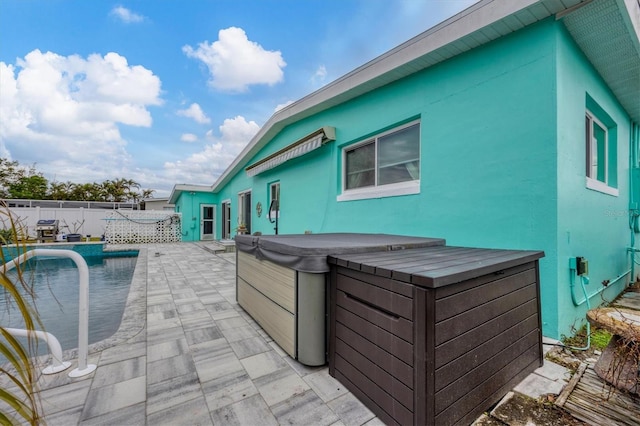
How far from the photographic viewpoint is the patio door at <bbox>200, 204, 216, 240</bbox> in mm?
16031

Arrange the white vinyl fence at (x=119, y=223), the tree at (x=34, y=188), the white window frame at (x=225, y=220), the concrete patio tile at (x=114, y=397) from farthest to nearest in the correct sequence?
the tree at (x=34, y=188), the white window frame at (x=225, y=220), the white vinyl fence at (x=119, y=223), the concrete patio tile at (x=114, y=397)

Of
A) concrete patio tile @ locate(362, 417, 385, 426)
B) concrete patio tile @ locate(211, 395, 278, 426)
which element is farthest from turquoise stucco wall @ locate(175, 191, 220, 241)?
concrete patio tile @ locate(362, 417, 385, 426)

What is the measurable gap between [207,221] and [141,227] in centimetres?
334

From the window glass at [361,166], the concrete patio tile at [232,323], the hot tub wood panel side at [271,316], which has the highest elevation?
the window glass at [361,166]

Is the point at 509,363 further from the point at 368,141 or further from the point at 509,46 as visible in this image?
the point at 368,141

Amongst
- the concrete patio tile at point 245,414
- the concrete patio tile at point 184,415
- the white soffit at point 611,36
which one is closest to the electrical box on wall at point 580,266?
the white soffit at point 611,36

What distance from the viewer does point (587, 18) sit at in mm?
2607

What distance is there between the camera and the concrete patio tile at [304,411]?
5.46 ft

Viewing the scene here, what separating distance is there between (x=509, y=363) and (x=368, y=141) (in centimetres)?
375

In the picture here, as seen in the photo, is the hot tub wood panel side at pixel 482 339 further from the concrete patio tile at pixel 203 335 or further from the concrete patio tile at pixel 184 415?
the concrete patio tile at pixel 203 335

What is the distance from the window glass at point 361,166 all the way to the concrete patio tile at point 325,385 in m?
3.26

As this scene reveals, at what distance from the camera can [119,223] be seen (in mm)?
13688

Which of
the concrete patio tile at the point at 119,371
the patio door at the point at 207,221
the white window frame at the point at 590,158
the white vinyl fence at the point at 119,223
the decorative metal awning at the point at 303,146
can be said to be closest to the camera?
the concrete patio tile at the point at 119,371

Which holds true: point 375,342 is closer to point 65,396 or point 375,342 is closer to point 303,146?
point 65,396
